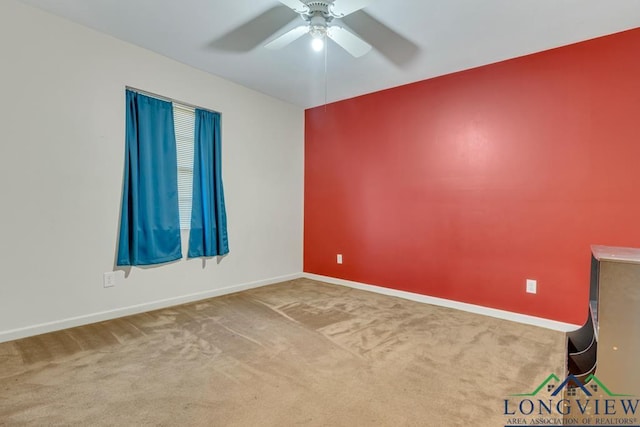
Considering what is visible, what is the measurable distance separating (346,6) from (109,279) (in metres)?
2.88

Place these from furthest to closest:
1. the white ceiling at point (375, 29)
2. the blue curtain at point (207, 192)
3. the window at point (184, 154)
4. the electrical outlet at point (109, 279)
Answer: the blue curtain at point (207, 192) < the window at point (184, 154) < the electrical outlet at point (109, 279) < the white ceiling at point (375, 29)

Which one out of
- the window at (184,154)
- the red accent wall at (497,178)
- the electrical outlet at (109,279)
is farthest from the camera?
the window at (184,154)

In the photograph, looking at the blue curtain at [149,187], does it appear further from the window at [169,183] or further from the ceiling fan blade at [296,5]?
the ceiling fan blade at [296,5]

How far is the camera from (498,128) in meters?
3.13

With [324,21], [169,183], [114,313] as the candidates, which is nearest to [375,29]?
[324,21]

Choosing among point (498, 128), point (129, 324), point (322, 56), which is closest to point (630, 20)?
point (498, 128)

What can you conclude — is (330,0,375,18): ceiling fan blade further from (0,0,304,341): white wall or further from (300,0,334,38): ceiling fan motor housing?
(0,0,304,341): white wall

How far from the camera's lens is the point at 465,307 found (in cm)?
332

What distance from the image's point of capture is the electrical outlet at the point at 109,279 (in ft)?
9.30

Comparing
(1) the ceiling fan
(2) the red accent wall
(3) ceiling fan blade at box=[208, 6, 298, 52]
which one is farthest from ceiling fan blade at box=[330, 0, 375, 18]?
(2) the red accent wall

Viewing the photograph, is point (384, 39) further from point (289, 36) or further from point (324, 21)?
point (289, 36)

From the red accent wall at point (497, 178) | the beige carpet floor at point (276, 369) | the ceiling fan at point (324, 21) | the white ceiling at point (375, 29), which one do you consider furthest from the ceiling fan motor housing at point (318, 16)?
the beige carpet floor at point (276, 369)

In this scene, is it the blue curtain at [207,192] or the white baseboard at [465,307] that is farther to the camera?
the blue curtain at [207,192]

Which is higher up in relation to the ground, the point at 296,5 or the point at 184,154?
the point at 296,5
